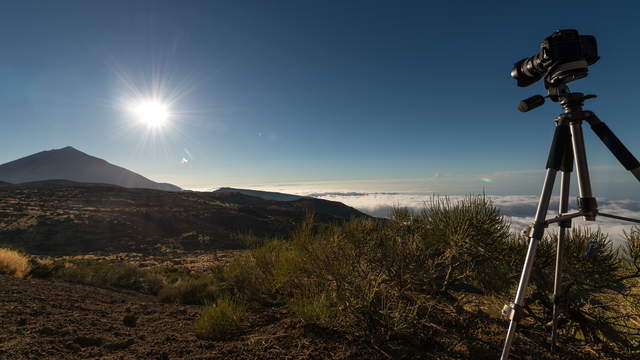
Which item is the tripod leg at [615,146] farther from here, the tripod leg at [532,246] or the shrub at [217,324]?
the shrub at [217,324]

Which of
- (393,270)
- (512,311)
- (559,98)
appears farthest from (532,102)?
(393,270)

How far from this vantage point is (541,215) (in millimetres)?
1867

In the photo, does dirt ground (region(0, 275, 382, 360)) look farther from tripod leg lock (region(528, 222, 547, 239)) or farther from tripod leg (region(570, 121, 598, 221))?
tripod leg (region(570, 121, 598, 221))

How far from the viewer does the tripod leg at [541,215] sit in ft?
5.86

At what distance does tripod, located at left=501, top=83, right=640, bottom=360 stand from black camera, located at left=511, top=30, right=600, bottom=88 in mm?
95

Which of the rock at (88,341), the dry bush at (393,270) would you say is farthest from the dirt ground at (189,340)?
the dry bush at (393,270)

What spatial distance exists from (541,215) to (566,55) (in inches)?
44.1

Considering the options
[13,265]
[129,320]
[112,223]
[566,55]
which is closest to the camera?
[566,55]

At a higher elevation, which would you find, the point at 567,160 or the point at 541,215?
the point at 567,160

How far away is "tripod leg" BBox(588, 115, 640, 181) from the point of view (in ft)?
5.53

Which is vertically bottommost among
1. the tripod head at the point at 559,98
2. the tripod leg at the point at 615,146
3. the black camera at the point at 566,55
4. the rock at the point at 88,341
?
the rock at the point at 88,341

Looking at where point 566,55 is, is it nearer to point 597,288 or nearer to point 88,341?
point 597,288

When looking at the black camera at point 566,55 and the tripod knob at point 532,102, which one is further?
the tripod knob at point 532,102

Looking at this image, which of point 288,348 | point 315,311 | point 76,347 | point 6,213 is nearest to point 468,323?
point 315,311
